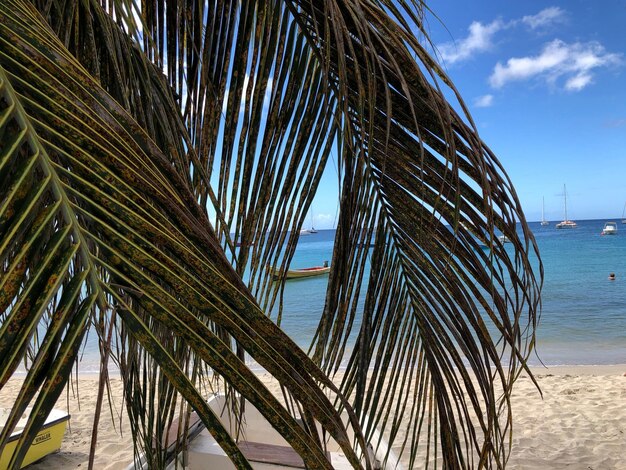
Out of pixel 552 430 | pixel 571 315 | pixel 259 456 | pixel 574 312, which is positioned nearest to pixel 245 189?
pixel 259 456

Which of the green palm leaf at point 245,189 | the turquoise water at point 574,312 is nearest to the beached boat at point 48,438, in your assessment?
the green palm leaf at point 245,189

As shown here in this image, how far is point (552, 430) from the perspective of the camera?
539 cm

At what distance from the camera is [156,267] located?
344 mm

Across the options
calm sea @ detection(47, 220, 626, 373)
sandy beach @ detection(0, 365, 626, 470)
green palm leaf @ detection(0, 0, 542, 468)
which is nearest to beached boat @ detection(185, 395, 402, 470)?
sandy beach @ detection(0, 365, 626, 470)

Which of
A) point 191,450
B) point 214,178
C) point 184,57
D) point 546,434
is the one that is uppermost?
point 184,57

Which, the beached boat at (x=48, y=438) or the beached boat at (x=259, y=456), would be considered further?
the beached boat at (x=48, y=438)

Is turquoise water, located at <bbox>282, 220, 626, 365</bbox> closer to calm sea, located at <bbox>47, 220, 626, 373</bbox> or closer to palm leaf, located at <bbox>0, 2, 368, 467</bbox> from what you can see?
calm sea, located at <bbox>47, 220, 626, 373</bbox>

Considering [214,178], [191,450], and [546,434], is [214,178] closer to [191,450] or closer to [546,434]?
[191,450]

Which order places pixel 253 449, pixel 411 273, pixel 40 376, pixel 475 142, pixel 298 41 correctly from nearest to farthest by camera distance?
1. pixel 40 376
2. pixel 475 142
3. pixel 298 41
4. pixel 411 273
5. pixel 253 449

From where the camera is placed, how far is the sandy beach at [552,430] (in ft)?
15.2

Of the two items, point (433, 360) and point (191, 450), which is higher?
point (433, 360)

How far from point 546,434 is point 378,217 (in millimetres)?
→ 5293

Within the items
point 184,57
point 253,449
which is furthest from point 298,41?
point 253,449

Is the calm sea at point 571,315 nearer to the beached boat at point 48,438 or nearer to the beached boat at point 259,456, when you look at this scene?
the beached boat at point 48,438
